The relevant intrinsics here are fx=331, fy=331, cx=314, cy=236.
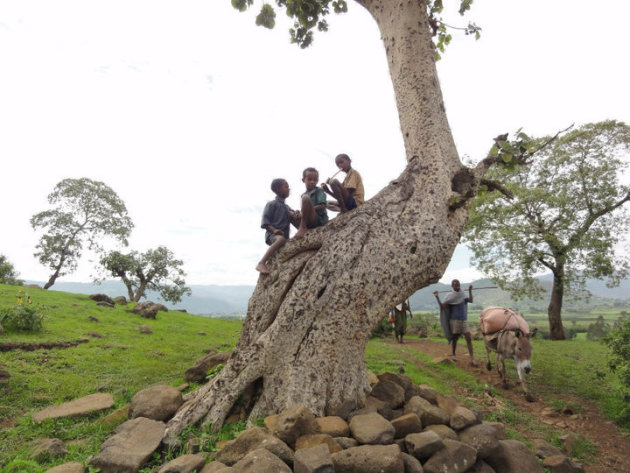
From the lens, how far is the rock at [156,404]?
17.0 ft

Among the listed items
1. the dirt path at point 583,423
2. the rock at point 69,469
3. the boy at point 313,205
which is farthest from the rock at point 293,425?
the dirt path at point 583,423

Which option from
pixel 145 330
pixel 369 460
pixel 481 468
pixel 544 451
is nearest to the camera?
pixel 369 460

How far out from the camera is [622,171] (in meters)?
17.8

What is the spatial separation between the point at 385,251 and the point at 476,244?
17079mm

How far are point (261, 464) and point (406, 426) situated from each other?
2047 millimetres

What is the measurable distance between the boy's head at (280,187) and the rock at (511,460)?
4973 mm

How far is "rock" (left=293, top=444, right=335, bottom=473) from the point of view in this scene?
3.16 meters

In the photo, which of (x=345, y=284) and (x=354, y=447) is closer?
(x=354, y=447)

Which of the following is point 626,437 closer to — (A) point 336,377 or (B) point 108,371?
(A) point 336,377

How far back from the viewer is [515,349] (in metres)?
8.80

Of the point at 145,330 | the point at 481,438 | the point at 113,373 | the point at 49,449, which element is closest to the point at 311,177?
the point at 481,438

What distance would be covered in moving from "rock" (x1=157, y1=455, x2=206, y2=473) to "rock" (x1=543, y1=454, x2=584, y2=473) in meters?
4.78

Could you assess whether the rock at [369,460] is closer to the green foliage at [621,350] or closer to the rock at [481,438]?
the rock at [481,438]

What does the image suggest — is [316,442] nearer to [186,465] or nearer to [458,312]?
[186,465]
